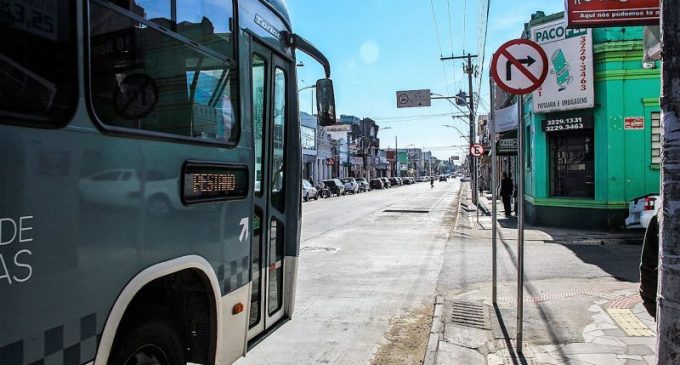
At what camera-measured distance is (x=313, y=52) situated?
17.2 feet

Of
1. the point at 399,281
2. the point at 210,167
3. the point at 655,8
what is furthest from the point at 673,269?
the point at 655,8

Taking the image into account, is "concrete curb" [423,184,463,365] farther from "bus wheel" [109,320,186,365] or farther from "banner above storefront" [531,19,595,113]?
"banner above storefront" [531,19,595,113]

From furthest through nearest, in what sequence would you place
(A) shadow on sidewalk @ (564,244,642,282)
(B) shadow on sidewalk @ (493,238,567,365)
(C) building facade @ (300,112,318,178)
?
(C) building facade @ (300,112,318,178) < (A) shadow on sidewalk @ (564,244,642,282) < (B) shadow on sidewalk @ (493,238,567,365)

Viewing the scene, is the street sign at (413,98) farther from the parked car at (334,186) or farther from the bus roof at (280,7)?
the bus roof at (280,7)

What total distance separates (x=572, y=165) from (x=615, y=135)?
1.81 meters

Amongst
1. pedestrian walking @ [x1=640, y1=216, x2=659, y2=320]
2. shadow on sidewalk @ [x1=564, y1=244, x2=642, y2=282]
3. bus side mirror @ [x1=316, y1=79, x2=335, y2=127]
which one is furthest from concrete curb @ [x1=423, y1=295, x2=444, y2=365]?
shadow on sidewalk @ [x1=564, y1=244, x2=642, y2=282]

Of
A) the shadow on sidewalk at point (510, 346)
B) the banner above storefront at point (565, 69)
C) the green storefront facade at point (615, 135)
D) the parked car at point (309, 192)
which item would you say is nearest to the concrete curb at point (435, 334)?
the shadow on sidewalk at point (510, 346)

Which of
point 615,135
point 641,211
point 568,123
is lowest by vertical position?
point 641,211

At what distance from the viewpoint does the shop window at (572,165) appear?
629 inches

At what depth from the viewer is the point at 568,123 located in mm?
15930

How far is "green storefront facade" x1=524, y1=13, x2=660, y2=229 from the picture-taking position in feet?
48.3

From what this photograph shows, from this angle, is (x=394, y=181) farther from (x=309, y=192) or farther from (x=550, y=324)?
(x=550, y=324)

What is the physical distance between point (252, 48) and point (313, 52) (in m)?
1.36

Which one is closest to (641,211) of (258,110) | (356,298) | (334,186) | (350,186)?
(356,298)
